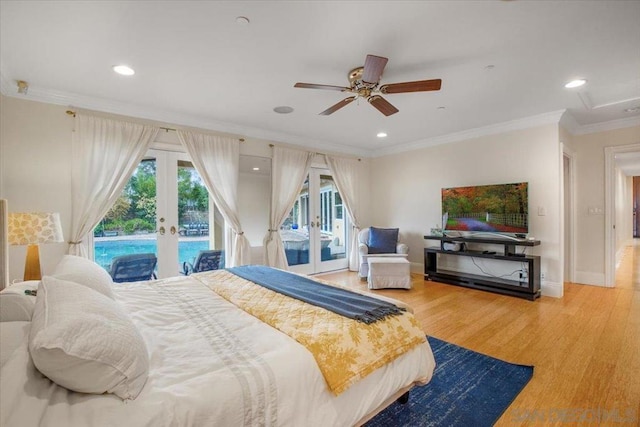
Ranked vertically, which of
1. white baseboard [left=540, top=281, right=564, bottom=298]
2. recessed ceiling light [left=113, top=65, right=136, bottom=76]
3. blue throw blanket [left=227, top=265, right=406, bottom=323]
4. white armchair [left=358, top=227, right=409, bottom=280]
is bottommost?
white baseboard [left=540, top=281, right=564, bottom=298]

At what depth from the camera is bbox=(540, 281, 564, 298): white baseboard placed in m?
4.00

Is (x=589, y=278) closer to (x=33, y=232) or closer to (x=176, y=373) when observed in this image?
(x=176, y=373)

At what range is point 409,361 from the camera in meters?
1.68

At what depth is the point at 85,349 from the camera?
36.3 inches

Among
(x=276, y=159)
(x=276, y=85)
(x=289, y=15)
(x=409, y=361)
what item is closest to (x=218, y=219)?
(x=276, y=159)

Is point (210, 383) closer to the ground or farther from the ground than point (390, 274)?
farther from the ground

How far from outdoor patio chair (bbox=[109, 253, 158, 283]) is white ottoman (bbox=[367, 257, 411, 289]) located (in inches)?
124

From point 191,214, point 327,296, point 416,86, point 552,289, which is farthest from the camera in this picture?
point 191,214

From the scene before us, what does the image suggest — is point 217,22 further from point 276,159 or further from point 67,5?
point 276,159

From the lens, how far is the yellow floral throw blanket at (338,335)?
52.0 inches

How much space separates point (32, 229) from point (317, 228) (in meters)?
4.05

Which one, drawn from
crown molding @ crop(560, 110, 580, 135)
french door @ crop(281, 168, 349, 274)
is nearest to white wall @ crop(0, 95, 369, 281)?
french door @ crop(281, 168, 349, 274)

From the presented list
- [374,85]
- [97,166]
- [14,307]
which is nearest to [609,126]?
[374,85]

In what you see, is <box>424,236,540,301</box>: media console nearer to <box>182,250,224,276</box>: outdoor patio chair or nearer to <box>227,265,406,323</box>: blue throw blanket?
<box>227,265,406,323</box>: blue throw blanket
